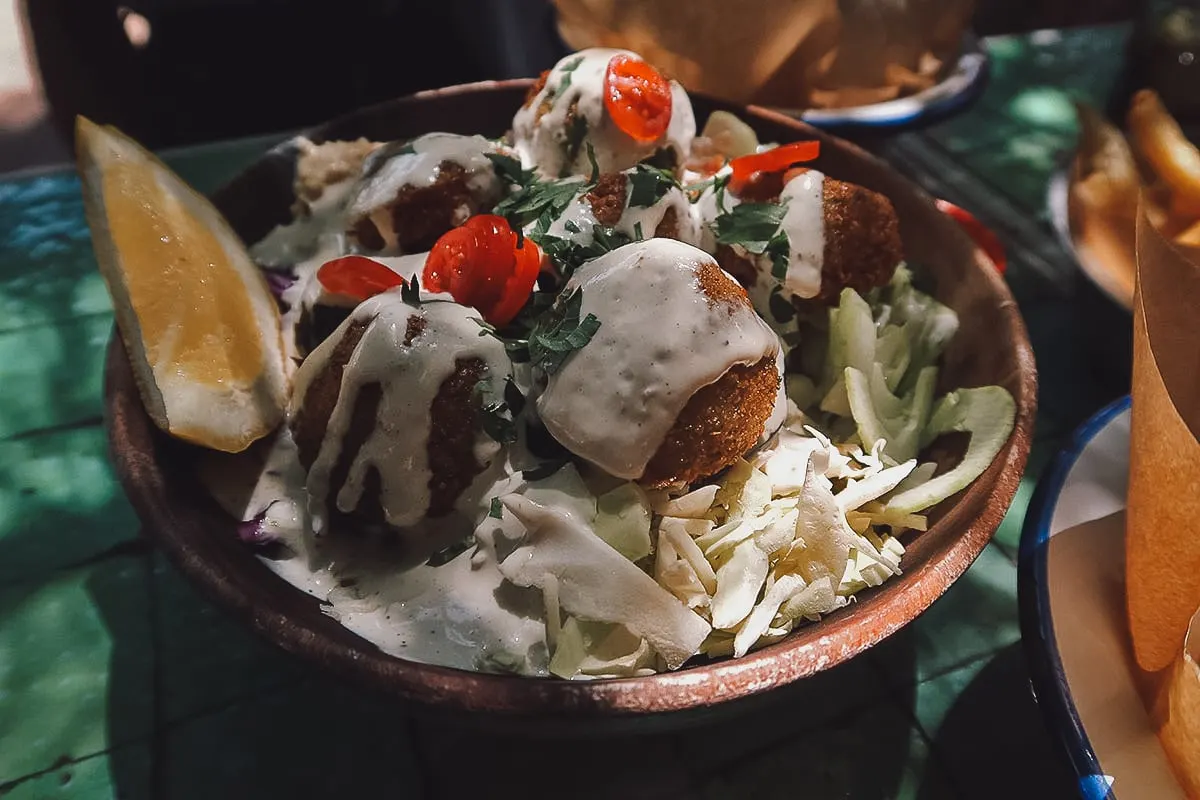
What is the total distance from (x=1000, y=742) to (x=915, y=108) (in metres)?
1.71

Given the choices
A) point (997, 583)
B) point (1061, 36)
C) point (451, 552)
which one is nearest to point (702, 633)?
point (451, 552)

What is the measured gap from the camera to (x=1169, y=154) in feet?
6.61

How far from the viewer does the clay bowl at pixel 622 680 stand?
3.60 feet

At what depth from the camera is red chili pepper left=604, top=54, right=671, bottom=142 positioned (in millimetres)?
1768

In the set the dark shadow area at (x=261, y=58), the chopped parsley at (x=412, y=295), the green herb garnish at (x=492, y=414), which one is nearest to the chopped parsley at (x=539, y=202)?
the chopped parsley at (x=412, y=295)

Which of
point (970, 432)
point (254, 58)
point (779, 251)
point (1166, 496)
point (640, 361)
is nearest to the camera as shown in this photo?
point (1166, 496)

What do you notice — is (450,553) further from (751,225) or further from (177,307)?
(751,225)

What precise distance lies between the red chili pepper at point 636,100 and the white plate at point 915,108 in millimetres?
771

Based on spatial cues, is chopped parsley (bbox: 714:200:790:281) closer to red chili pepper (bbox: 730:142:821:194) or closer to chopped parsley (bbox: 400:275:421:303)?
red chili pepper (bbox: 730:142:821:194)

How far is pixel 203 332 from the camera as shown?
1.50 meters

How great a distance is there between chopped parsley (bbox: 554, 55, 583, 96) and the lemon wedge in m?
0.74

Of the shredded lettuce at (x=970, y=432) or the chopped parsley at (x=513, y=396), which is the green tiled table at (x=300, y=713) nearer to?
the shredded lettuce at (x=970, y=432)

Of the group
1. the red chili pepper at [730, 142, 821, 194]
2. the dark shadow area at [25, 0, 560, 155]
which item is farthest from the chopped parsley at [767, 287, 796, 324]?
the dark shadow area at [25, 0, 560, 155]

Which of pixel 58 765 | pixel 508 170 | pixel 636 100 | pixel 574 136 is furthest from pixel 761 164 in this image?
pixel 58 765
